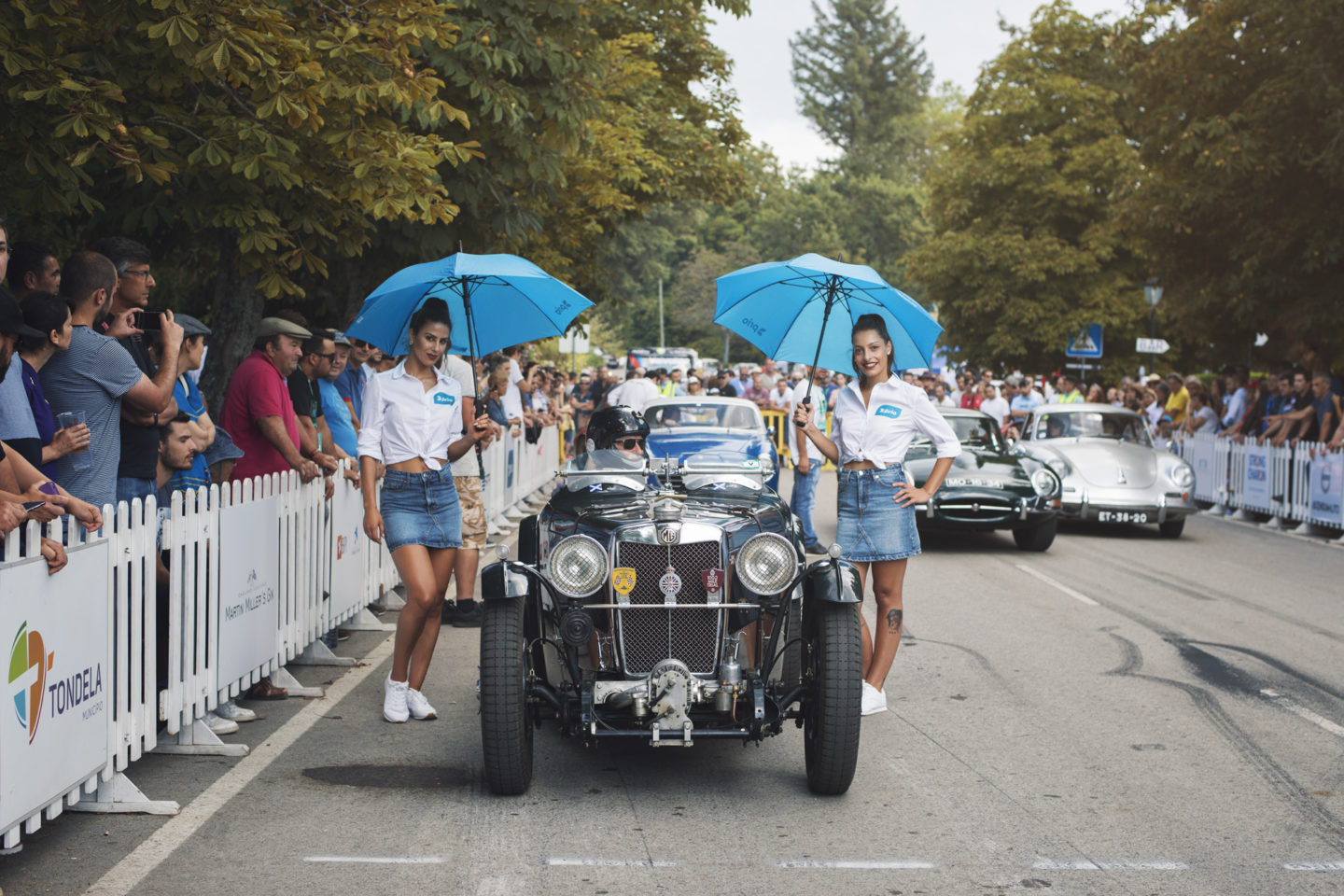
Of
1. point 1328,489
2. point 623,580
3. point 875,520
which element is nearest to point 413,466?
point 623,580

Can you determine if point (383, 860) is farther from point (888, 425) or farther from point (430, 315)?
point (888, 425)

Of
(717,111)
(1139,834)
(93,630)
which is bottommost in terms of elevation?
(1139,834)

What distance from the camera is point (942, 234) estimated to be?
44.9 metres

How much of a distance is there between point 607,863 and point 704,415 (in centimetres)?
1187

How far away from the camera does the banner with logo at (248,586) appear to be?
6672 millimetres

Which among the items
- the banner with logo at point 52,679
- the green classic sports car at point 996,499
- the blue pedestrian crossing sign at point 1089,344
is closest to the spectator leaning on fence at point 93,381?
the banner with logo at point 52,679

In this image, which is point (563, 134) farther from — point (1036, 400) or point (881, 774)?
point (1036, 400)

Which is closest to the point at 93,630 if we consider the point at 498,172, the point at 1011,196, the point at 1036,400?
the point at 498,172

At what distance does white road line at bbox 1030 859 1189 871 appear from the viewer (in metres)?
4.87

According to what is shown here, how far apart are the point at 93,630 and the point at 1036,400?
25081 mm

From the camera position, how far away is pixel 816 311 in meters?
7.93

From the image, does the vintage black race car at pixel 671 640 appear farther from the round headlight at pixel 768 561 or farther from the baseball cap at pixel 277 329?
the baseball cap at pixel 277 329

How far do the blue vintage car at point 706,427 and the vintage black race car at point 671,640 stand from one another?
29.2 ft

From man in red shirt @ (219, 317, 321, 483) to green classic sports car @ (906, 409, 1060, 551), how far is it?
782 centimetres
